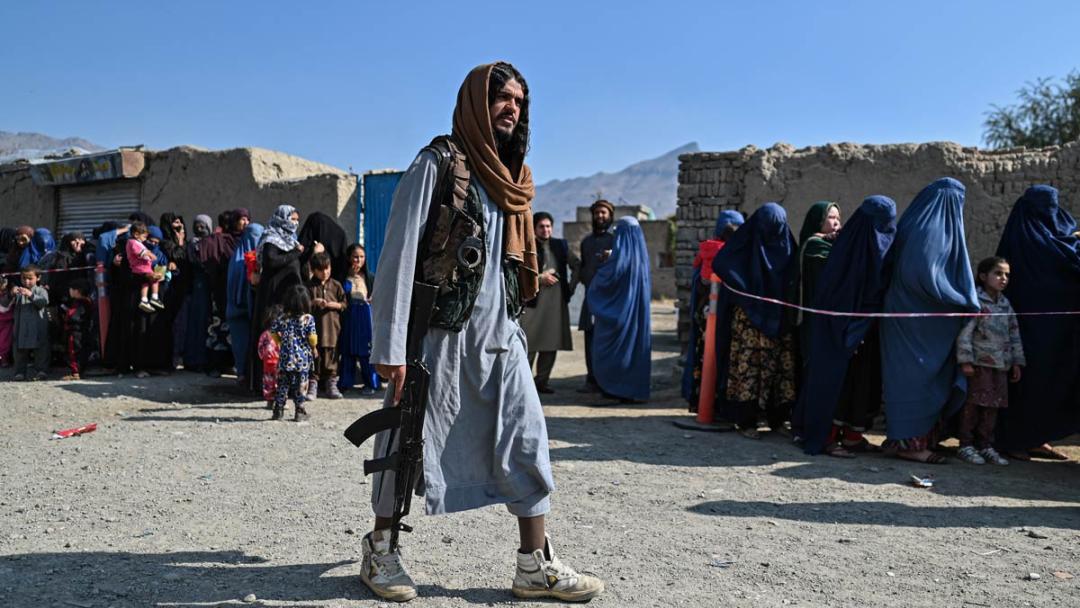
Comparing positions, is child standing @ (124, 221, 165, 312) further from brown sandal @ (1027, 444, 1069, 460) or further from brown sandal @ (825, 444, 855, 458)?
brown sandal @ (1027, 444, 1069, 460)

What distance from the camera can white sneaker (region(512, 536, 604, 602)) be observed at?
272cm

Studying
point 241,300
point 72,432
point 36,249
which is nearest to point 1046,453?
point 241,300

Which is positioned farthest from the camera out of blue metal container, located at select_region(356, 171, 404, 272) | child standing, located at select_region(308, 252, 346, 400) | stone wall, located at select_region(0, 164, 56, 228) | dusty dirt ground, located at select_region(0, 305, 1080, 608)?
stone wall, located at select_region(0, 164, 56, 228)

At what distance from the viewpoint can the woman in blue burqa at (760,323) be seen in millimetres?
5828

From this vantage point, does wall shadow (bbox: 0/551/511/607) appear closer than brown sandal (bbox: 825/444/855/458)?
Yes

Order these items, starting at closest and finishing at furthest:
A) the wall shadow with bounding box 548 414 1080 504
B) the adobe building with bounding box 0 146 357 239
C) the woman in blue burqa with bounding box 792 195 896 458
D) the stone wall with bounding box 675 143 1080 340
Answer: the wall shadow with bounding box 548 414 1080 504 < the woman in blue burqa with bounding box 792 195 896 458 < the stone wall with bounding box 675 143 1080 340 < the adobe building with bounding box 0 146 357 239

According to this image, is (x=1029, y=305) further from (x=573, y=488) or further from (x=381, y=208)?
(x=381, y=208)

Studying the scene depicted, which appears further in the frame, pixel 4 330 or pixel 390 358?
pixel 4 330

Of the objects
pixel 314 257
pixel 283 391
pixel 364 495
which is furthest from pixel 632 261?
pixel 364 495

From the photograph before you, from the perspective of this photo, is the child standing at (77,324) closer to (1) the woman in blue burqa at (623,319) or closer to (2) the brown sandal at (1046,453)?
(1) the woman in blue burqa at (623,319)

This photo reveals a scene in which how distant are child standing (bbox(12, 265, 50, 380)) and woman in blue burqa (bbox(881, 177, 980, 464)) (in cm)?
722

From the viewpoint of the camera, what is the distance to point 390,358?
2.52 metres

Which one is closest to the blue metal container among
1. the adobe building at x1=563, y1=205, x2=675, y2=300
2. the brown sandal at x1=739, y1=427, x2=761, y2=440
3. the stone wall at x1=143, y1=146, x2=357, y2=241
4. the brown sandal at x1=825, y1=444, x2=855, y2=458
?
the stone wall at x1=143, y1=146, x2=357, y2=241

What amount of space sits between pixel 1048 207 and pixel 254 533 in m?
4.85
